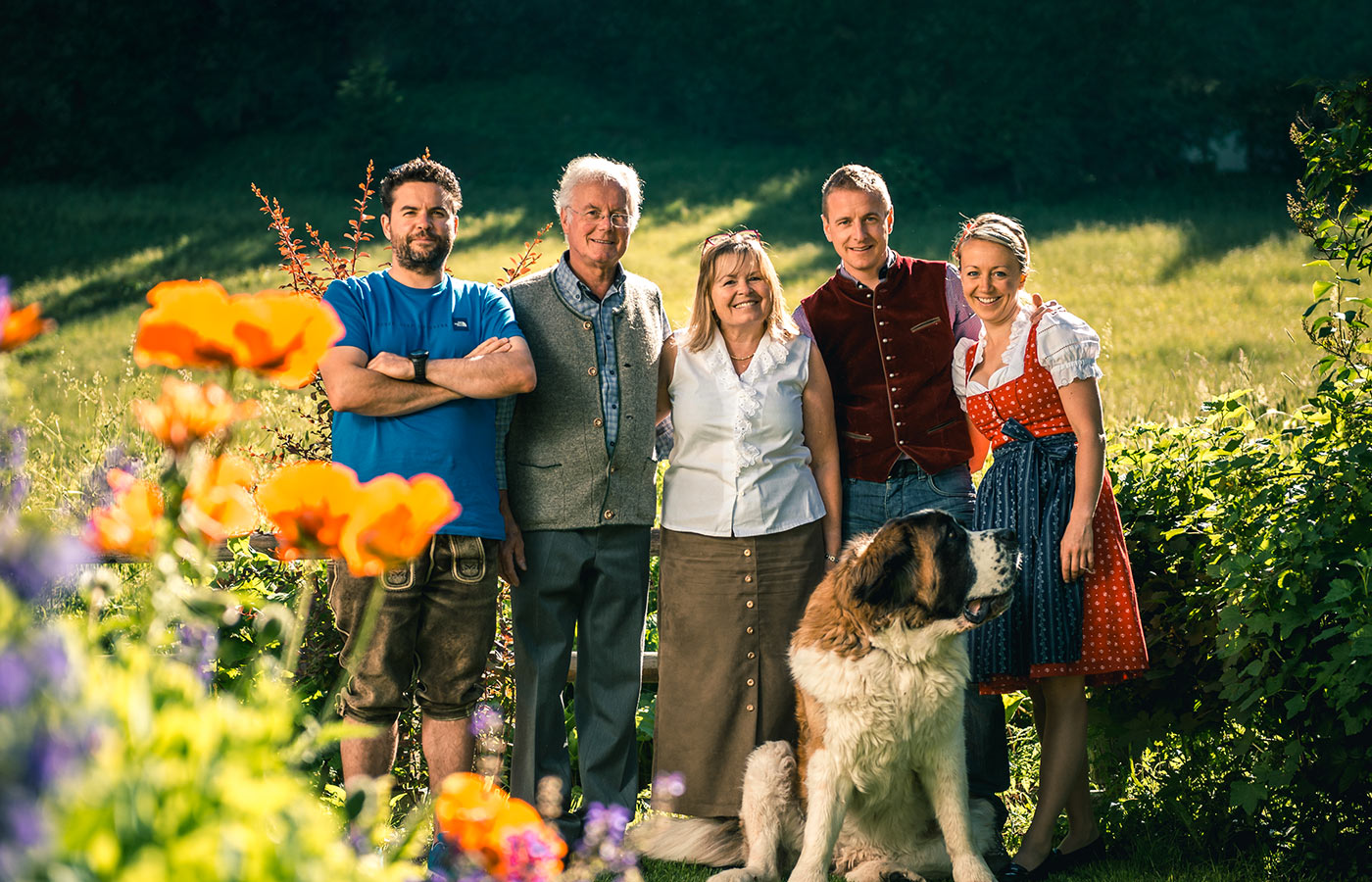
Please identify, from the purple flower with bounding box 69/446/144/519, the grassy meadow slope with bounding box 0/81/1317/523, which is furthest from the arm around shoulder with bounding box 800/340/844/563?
the purple flower with bounding box 69/446/144/519

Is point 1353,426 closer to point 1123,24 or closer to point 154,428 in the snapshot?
point 154,428

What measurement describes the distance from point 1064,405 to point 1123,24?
98.5 feet

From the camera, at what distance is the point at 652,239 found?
60.7 ft

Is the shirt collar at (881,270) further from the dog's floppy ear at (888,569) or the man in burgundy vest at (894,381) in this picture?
the dog's floppy ear at (888,569)

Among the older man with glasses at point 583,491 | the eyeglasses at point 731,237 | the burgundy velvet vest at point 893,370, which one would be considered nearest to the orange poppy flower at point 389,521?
the older man with glasses at point 583,491

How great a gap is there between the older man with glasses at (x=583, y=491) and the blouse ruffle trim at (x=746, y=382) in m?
0.25

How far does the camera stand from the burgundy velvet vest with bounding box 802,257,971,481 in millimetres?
3906

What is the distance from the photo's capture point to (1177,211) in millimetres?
20469

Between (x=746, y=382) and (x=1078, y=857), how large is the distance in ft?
6.37

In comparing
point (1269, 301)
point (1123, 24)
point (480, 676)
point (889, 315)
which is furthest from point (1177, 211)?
point (480, 676)

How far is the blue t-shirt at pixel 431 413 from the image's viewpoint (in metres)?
3.36

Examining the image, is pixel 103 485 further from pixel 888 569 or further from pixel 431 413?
pixel 888 569

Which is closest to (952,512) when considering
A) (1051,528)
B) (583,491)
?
(1051,528)

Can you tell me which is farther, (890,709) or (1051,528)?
(1051,528)
